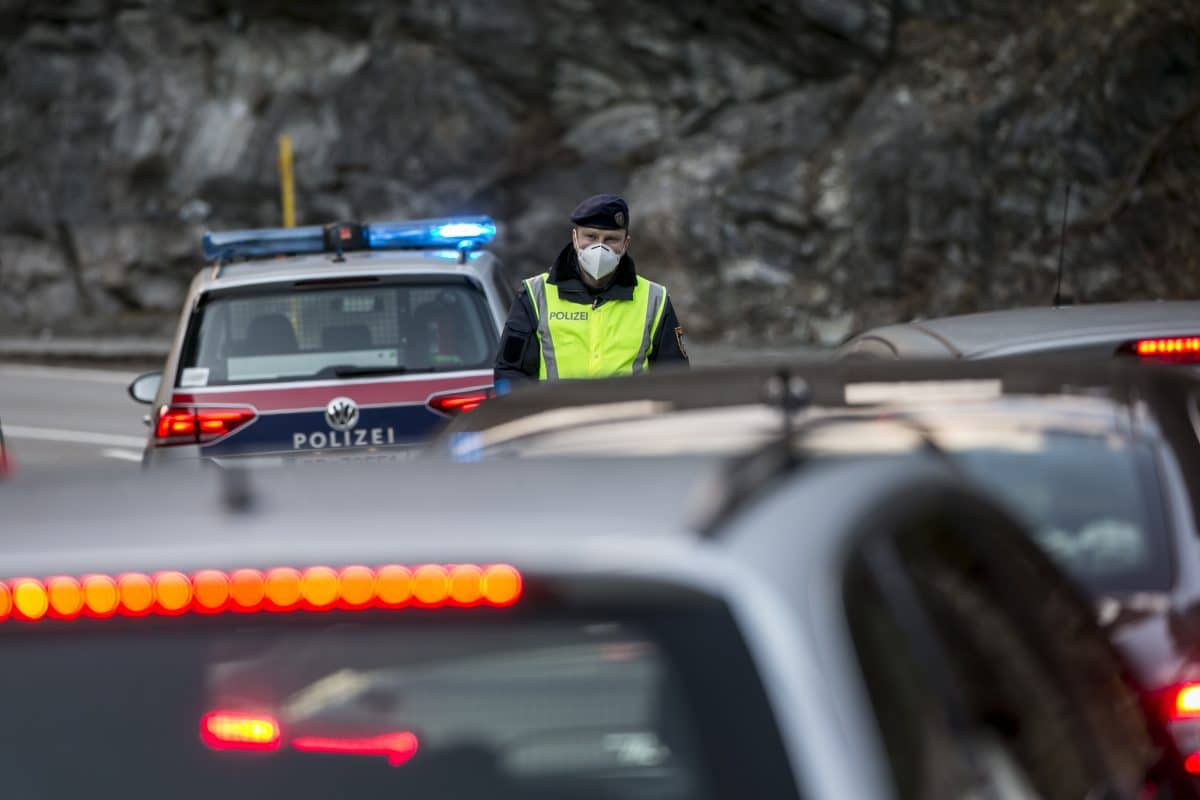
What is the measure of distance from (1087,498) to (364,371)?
4435 millimetres

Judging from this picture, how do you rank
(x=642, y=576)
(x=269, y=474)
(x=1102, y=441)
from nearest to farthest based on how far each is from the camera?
(x=642, y=576)
(x=269, y=474)
(x=1102, y=441)

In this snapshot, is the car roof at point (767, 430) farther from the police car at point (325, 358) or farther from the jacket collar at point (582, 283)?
the police car at point (325, 358)

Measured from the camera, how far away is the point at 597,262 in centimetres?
721

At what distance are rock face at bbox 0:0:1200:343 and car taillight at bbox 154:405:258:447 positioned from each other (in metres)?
15.2

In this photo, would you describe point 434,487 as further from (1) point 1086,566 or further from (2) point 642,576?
(1) point 1086,566

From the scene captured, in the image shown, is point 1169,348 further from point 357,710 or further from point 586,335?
point 357,710

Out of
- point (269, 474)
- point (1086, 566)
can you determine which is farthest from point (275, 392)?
point (269, 474)

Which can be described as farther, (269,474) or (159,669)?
Result: (269,474)

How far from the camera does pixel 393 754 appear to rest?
1.97 m

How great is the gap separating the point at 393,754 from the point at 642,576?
32cm

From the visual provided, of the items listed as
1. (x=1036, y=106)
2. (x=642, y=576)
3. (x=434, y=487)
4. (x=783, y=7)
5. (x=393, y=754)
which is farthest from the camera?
(x=783, y=7)

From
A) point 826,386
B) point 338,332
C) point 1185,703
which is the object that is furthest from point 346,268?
point 1185,703

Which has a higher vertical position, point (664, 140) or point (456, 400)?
point (664, 140)

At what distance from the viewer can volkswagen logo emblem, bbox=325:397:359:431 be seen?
330 inches
